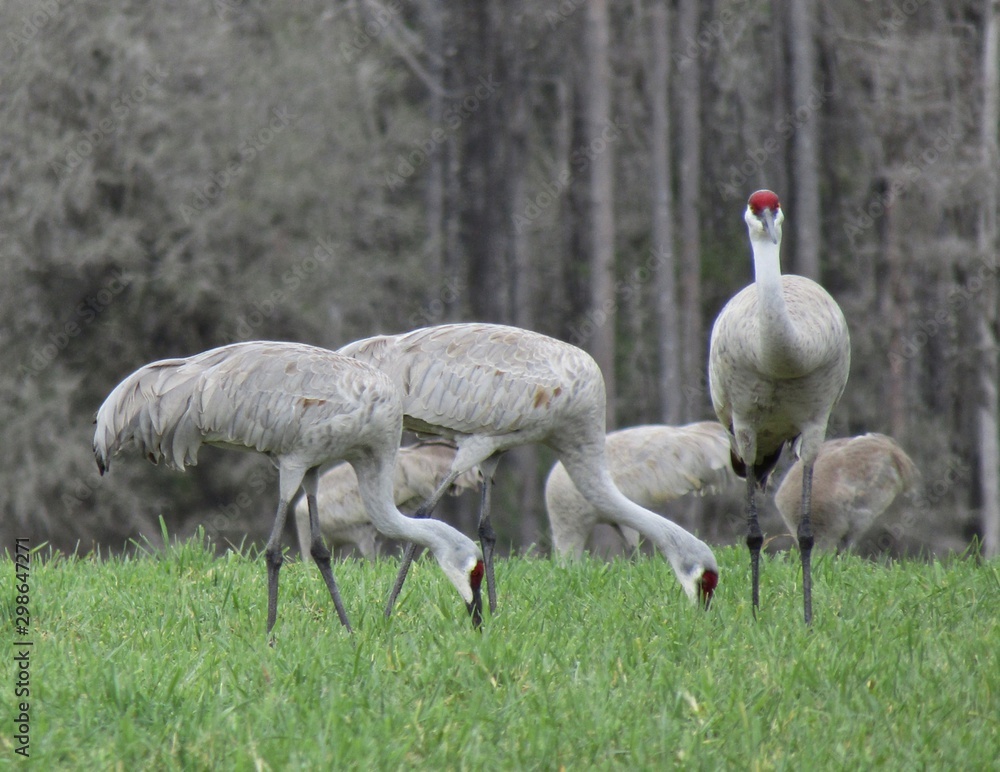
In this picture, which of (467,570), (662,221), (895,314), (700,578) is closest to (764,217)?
(700,578)

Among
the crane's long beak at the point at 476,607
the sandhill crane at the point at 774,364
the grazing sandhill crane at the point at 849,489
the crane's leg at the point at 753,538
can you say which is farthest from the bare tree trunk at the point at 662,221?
the crane's long beak at the point at 476,607

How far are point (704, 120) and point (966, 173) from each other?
24.8 feet

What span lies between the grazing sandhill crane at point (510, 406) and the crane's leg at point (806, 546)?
1.39 ft

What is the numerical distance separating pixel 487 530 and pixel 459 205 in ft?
58.7

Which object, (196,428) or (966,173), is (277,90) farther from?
(196,428)

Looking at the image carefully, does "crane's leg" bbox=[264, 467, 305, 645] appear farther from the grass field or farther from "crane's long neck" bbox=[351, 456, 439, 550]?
"crane's long neck" bbox=[351, 456, 439, 550]

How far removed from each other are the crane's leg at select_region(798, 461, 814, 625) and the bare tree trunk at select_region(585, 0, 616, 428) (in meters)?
11.6

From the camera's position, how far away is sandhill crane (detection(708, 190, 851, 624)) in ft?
18.8

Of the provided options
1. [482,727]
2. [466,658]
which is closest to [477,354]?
[466,658]

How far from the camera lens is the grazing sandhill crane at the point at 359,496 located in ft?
33.8

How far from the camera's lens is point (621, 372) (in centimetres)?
2536

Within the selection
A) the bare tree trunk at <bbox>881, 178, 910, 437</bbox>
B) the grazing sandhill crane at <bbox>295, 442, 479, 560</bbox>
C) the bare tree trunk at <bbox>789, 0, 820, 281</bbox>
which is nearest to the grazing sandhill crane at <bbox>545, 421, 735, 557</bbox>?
the grazing sandhill crane at <bbox>295, 442, 479, 560</bbox>

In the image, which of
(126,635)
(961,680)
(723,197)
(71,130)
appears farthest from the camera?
(723,197)

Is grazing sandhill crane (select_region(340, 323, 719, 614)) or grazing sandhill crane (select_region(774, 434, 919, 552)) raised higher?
grazing sandhill crane (select_region(340, 323, 719, 614))
